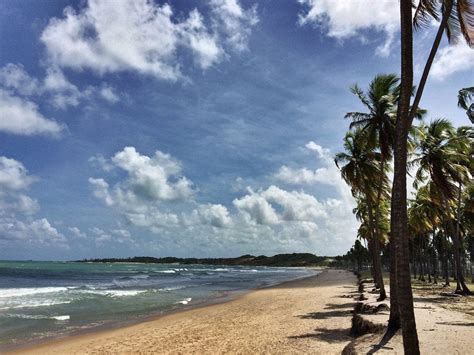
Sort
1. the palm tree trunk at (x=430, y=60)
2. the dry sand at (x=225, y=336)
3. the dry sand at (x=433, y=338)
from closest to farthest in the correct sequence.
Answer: the palm tree trunk at (x=430, y=60)
the dry sand at (x=433, y=338)
the dry sand at (x=225, y=336)

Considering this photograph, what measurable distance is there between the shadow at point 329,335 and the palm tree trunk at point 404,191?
608 centimetres

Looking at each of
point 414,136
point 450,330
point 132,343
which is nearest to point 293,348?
point 450,330

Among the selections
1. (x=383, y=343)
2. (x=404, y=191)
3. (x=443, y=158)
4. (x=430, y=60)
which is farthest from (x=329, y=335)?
(x=443, y=158)

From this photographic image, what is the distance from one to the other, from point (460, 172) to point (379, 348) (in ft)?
55.3

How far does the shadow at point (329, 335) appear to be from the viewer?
1185 centimetres

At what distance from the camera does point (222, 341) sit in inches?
517

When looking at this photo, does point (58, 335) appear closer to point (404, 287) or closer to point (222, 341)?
point (222, 341)

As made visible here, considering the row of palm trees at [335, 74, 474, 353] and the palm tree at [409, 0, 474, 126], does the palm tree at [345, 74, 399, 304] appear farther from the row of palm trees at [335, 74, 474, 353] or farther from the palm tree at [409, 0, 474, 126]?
the palm tree at [409, 0, 474, 126]

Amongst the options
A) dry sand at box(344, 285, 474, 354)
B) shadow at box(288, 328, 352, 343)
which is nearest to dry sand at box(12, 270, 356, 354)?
shadow at box(288, 328, 352, 343)

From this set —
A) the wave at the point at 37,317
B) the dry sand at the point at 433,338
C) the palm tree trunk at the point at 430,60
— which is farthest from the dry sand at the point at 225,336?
the palm tree trunk at the point at 430,60

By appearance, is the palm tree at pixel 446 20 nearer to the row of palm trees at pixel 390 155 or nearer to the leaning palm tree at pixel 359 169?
the row of palm trees at pixel 390 155

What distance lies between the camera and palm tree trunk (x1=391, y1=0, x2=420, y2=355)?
20.1ft

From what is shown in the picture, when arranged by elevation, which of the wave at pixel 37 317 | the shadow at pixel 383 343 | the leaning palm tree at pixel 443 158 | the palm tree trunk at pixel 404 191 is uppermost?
the leaning palm tree at pixel 443 158

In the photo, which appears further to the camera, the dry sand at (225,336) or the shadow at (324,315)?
the shadow at (324,315)
